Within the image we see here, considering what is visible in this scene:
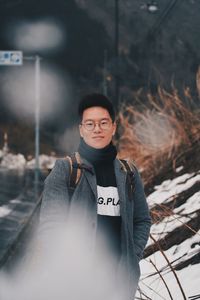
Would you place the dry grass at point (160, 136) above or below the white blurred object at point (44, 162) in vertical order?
above

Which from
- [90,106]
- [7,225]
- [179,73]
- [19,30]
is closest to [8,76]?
[19,30]

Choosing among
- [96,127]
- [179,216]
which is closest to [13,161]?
[179,216]

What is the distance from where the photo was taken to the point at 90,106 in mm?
2932

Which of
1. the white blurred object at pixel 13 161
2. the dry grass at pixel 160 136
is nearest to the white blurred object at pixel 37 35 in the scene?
the white blurred object at pixel 13 161

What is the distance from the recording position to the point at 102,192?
9.37ft

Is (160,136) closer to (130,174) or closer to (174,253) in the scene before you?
(174,253)

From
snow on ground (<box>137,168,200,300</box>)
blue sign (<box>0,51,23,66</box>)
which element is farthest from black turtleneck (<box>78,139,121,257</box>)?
blue sign (<box>0,51,23,66</box>)

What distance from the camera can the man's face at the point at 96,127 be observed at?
288cm

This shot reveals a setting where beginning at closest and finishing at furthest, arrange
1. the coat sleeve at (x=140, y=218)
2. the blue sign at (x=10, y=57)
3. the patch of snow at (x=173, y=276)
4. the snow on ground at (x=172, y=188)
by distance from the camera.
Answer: the coat sleeve at (x=140, y=218) → the patch of snow at (x=173, y=276) → the snow on ground at (x=172, y=188) → the blue sign at (x=10, y=57)

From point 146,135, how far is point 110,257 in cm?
617

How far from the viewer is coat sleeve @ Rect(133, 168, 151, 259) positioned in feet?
9.79

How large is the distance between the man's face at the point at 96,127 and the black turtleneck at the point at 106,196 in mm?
30

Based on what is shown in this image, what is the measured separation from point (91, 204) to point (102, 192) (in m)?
0.10

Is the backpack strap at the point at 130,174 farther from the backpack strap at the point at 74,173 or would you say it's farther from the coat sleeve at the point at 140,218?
the backpack strap at the point at 74,173
